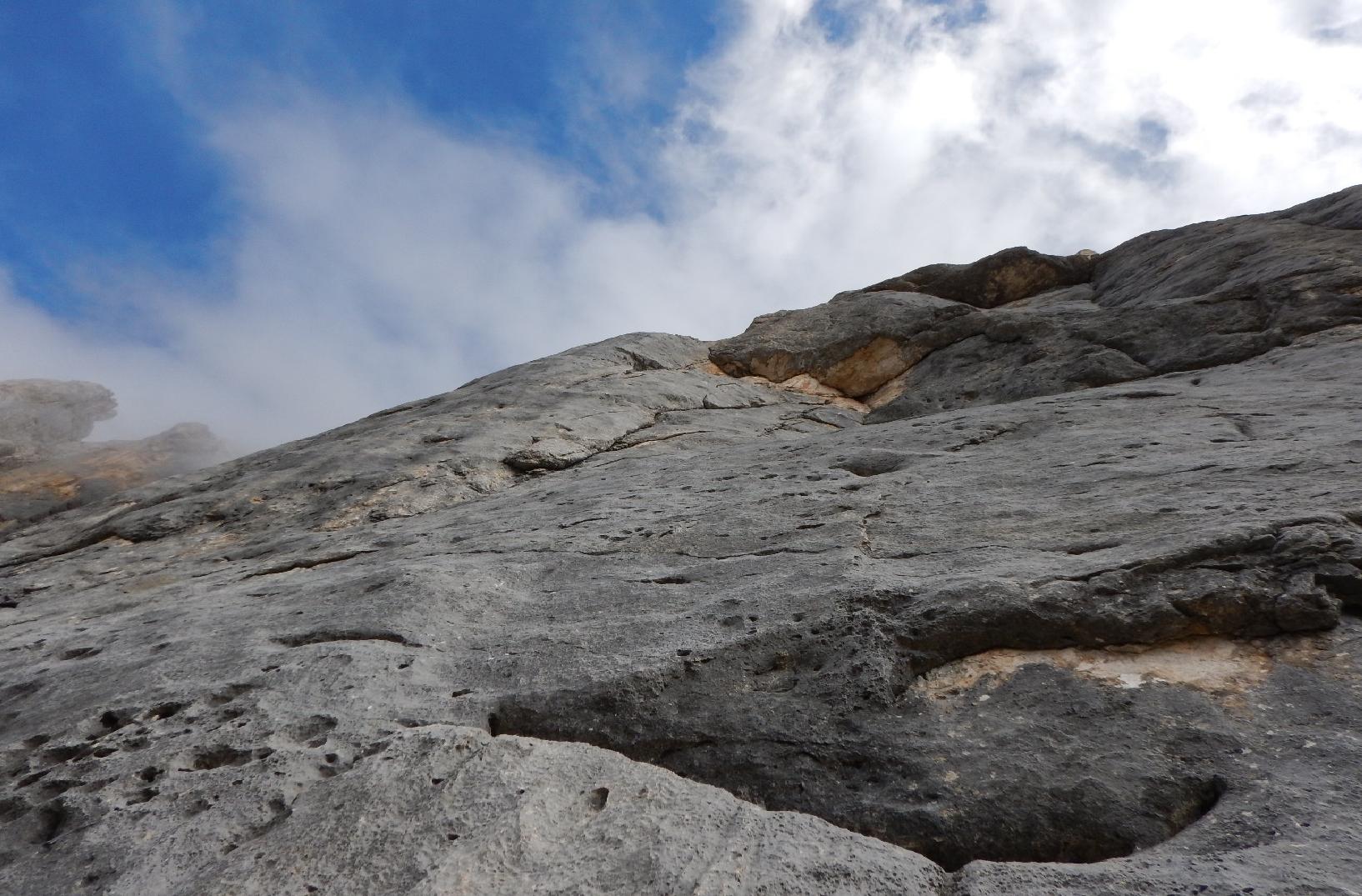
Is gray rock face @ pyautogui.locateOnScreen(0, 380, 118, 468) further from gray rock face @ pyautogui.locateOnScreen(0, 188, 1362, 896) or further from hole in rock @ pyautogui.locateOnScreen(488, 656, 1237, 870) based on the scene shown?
hole in rock @ pyautogui.locateOnScreen(488, 656, 1237, 870)

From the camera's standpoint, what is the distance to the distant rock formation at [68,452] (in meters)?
18.2

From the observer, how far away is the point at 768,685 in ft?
12.8

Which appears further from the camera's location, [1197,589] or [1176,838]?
[1197,589]

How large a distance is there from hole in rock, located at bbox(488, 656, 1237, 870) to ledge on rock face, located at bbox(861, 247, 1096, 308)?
15.3 m

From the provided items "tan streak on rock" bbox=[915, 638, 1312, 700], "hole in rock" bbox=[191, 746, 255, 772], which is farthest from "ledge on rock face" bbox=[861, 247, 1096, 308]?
"hole in rock" bbox=[191, 746, 255, 772]

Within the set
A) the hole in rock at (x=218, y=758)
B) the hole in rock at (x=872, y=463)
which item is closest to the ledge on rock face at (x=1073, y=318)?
the hole in rock at (x=872, y=463)

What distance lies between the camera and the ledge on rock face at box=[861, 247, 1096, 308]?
17.9 meters

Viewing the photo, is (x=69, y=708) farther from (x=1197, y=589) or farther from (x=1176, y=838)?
(x=1197, y=589)

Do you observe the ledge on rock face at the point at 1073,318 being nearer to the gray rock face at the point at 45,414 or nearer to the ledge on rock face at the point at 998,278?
the ledge on rock face at the point at 998,278

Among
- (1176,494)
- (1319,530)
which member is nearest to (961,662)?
(1319,530)

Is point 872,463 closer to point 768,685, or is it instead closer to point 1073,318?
point 768,685

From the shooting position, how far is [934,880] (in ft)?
8.74

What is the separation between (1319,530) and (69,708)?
621 cm

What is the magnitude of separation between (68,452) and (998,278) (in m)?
24.3
